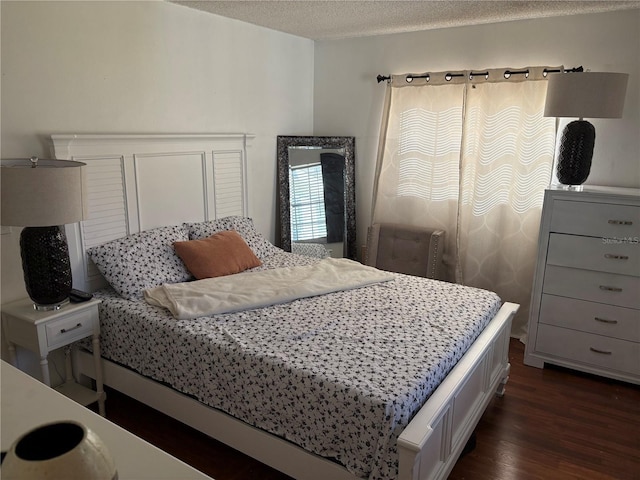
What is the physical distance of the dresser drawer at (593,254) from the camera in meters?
2.86

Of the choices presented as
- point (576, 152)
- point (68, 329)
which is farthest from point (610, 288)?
point (68, 329)

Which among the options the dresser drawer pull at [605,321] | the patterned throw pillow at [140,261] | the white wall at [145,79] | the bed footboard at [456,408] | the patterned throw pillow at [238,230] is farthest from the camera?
the patterned throw pillow at [238,230]

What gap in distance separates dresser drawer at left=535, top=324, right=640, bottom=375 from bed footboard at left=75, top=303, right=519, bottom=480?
0.54 meters

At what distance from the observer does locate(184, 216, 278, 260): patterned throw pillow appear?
10.8 ft

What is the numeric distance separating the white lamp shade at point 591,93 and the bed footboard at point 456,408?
1.22 meters

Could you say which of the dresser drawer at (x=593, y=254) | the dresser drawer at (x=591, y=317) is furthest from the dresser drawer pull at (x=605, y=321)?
the dresser drawer at (x=593, y=254)

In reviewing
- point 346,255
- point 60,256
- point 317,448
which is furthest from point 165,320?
point 346,255

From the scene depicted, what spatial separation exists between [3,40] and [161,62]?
941 millimetres

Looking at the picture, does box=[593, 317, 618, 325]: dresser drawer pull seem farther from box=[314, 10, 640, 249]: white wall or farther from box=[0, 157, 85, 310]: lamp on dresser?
box=[0, 157, 85, 310]: lamp on dresser

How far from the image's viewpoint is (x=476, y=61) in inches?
144

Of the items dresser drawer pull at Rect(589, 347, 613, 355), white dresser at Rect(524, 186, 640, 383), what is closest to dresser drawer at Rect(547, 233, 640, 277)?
white dresser at Rect(524, 186, 640, 383)

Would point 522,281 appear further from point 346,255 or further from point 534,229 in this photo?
point 346,255

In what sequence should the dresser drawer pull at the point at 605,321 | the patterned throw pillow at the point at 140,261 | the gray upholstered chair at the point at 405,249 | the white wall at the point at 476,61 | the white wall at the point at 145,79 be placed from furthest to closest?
the gray upholstered chair at the point at 405,249 < the white wall at the point at 476,61 < the dresser drawer pull at the point at 605,321 < the patterned throw pillow at the point at 140,261 < the white wall at the point at 145,79

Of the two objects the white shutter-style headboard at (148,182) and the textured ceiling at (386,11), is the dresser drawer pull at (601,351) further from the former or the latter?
the white shutter-style headboard at (148,182)
